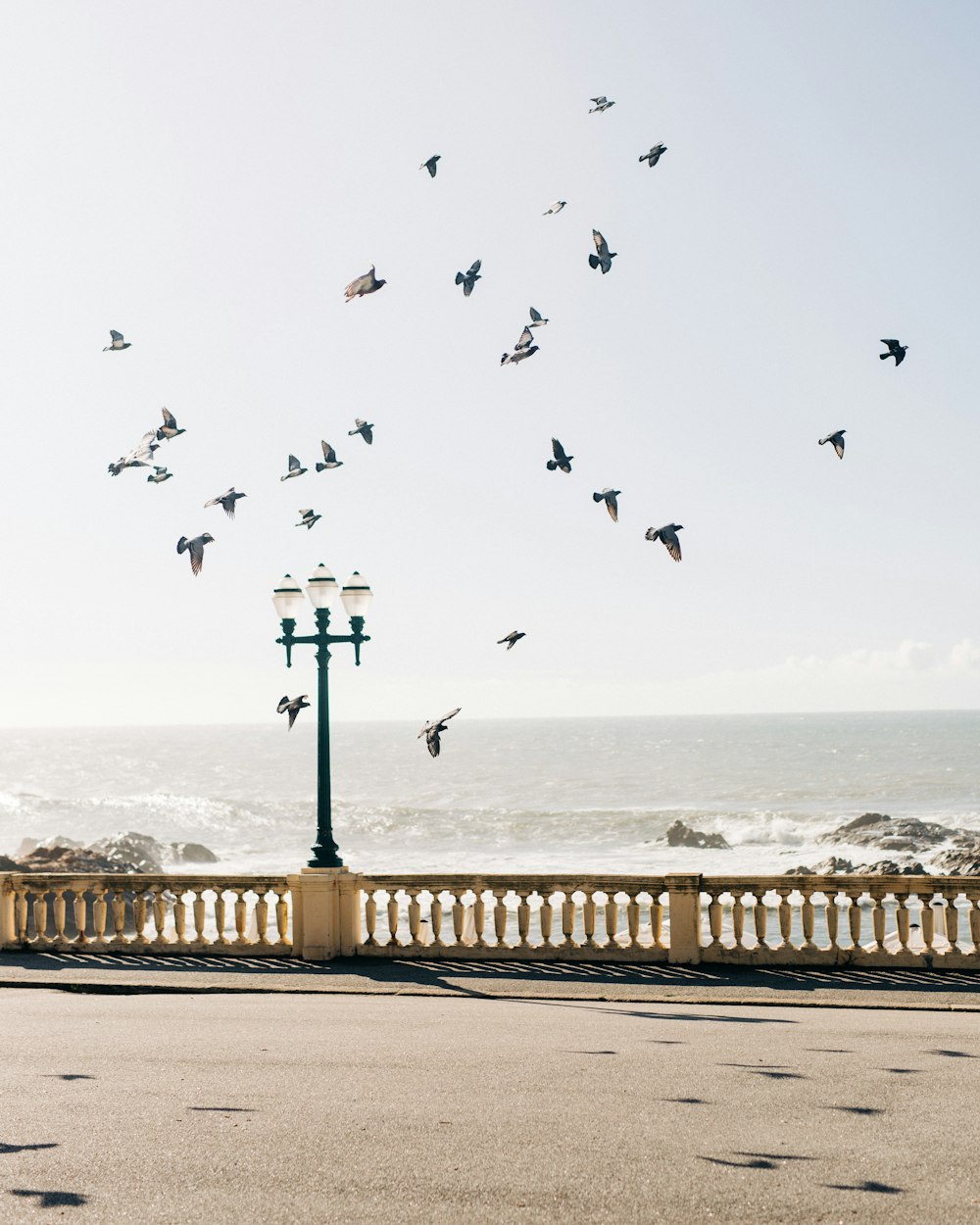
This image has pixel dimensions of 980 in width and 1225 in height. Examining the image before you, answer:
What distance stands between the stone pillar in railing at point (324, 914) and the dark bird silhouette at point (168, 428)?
5574 millimetres

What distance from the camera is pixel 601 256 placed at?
15617mm

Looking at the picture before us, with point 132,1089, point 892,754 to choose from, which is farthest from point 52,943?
point 892,754

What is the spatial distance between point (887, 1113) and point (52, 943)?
33.9 ft

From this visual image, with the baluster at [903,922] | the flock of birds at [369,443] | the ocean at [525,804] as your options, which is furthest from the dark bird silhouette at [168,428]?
the ocean at [525,804]

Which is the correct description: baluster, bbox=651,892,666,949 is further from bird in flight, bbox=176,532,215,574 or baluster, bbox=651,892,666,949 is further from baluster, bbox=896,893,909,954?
bird in flight, bbox=176,532,215,574

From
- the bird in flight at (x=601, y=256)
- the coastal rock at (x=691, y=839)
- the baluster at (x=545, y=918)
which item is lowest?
the coastal rock at (x=691, y=839)

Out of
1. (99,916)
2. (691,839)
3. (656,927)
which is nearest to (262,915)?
(99,916)

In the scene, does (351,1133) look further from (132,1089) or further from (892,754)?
(892,754)

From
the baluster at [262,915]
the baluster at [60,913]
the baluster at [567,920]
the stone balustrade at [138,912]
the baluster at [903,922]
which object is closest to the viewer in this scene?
the baluster at [903,922]

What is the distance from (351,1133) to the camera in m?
7.05

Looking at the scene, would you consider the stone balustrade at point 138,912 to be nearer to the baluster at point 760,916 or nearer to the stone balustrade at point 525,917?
the stone balustrade at point 525,917

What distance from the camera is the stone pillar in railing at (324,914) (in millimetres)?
14062

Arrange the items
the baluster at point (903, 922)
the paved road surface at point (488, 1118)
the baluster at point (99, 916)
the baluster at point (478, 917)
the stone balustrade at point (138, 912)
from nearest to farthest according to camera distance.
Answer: the paved road surface at point (488, 1118)
the baluster at point (903, 922)
the baluster at point (478, 917)
the stone balustrade at point (138, 912)
the baluster at point (99, 916)

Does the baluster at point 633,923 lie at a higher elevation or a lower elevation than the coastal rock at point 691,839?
higher
